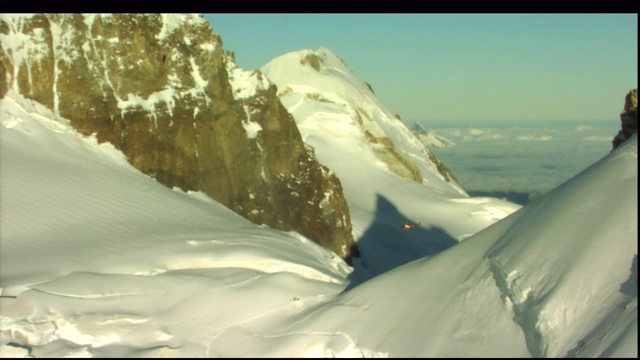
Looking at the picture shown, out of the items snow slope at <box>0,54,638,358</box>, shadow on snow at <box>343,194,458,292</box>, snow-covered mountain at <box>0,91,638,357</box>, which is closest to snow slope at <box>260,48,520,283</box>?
shadow on snow at <box>343,194,458,292</box>

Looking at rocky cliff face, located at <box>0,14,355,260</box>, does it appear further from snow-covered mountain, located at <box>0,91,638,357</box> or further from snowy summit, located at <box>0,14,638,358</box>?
snow-covered mountain, located at <box>0,91,638,357</box>

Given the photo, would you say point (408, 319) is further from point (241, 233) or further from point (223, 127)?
point (223, 127)

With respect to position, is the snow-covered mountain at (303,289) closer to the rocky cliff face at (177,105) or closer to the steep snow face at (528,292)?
the steep snow face at (528,292)

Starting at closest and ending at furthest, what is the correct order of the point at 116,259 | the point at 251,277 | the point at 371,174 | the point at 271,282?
the point at 271,282 → the point at 251,277 → the point at 116,259 → the point at 371,174

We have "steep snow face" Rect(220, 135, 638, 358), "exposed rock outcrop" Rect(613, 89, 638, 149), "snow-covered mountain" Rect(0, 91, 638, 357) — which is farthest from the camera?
"exposed rock outcrop" Rect(613, 89, 638, 149)

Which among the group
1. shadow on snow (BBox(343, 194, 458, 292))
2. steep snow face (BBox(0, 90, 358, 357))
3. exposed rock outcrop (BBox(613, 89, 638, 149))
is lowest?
shadow on snow (BBox(343, 194, 458, 292))

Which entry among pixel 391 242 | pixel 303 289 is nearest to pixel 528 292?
pixel 303 289

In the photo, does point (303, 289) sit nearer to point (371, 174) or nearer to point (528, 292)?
point (528, 292)
